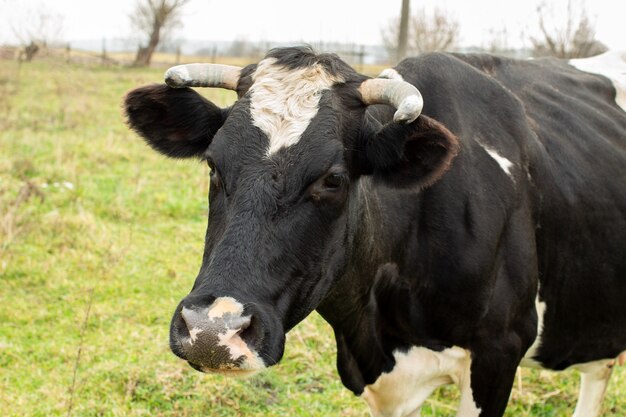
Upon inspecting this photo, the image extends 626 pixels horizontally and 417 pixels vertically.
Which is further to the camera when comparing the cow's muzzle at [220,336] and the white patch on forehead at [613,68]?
the white patch on forehead at [613,68]

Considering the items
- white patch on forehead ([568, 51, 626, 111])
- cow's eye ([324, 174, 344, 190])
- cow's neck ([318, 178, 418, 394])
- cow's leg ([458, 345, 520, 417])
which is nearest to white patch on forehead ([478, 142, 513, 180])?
cow's neck ([318, 178, 418, 394])

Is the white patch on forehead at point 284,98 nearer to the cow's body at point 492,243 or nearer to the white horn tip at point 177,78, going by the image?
the white horn tip at point 177,78

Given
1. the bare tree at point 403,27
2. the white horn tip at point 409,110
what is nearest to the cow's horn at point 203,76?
the white horn tip at point 409,110

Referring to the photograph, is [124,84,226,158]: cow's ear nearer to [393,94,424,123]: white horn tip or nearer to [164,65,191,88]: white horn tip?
[164,65,191,88]: white horn tip

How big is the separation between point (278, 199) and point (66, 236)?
5.41 meters

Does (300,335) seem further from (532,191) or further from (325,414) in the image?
(532,191)

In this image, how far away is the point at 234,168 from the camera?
279 centimetres

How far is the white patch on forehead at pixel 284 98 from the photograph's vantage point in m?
2.82

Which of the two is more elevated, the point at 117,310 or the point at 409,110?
the point at 409,110

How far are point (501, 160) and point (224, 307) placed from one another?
1766 millimetres

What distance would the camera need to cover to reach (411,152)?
308 cm

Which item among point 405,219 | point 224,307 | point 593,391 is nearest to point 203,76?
point 405,219

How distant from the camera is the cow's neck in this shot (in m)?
3.27

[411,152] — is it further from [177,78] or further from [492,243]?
[177,78]
